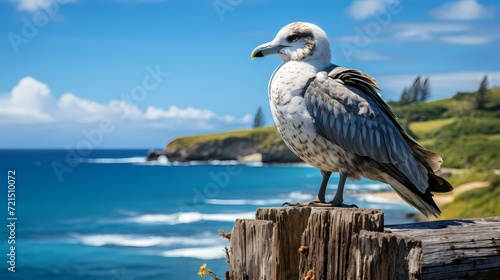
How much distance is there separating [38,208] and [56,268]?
29405mm

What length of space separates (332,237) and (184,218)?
36.8 metres

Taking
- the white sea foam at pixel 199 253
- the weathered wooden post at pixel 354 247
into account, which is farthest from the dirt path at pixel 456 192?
the weathered wooden post at pixel 354 247

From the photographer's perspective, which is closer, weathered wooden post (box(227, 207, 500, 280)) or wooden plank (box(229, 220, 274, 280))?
weathered wooden post (box(227, 207, 500, 280))

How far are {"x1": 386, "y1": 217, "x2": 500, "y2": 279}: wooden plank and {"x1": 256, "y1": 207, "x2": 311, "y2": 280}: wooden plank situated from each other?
1.84 feet

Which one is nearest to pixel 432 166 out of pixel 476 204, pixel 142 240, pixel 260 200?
pixel 476 204

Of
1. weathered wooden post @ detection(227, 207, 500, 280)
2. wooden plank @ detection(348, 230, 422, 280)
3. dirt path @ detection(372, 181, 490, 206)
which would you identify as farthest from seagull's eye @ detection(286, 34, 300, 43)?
dirt path @ detection(372, 181, 490, 206)

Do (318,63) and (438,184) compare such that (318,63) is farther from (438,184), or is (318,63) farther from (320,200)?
(438,184)

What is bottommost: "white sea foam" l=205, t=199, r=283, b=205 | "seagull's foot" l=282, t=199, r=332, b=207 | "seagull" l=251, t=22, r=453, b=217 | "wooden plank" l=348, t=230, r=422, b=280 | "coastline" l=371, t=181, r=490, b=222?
"wooden plank" l=348, t=230, r=422, b=280

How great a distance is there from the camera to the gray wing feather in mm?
5016

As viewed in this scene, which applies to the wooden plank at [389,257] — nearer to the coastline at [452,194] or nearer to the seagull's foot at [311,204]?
the seagull's foot at [311,204]

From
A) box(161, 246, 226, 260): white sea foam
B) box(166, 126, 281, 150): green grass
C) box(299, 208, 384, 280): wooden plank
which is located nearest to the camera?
box(299, 208, 384, 280): wooden plank

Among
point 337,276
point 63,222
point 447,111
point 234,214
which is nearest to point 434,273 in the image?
point 337,276

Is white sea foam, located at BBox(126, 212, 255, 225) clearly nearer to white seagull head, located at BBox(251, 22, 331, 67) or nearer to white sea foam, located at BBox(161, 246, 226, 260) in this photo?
white sea foam, located at BBox(161, 246, 226, 260)

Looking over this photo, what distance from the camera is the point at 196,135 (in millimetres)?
109125
